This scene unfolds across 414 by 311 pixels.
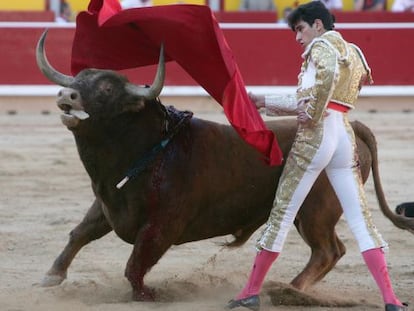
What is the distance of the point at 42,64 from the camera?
174 inches

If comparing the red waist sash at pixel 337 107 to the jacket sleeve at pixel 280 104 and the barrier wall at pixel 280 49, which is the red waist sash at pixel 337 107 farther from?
the barrier wall at pixel 280 49

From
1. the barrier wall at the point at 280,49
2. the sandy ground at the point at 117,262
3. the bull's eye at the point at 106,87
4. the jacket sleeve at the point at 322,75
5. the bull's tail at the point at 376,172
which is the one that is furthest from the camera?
the barrier wall at the point at 280,49

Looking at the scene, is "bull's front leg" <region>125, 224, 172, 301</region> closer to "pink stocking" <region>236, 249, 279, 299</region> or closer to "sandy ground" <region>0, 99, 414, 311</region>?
"sandy ground" <region>0, 99, 414, 311</region>

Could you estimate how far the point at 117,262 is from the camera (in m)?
5.21

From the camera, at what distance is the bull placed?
4.28m

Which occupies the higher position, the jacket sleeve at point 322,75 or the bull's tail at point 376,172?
the jacket sleeve at point 322,75

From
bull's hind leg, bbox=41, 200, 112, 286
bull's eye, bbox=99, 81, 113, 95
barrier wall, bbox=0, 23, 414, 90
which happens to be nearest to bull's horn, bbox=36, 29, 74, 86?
bull's eye, bbox=99, 81, 113, 95

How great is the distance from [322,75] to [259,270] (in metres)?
0.76

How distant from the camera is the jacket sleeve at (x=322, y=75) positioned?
12.7 feet

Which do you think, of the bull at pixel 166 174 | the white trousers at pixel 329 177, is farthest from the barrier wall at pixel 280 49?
the white trousers at pixel 329 177

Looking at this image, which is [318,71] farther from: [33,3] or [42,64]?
[33,3]

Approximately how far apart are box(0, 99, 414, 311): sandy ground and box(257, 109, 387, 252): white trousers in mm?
399

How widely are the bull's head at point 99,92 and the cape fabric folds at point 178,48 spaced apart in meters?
0.13

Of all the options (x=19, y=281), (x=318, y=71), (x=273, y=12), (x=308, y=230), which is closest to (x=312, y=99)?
(x=318, y=71)
